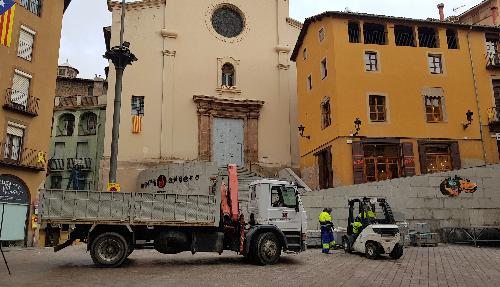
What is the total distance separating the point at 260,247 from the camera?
38.0 feet

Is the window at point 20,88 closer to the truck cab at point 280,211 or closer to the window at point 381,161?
the truck cab at point 280,211

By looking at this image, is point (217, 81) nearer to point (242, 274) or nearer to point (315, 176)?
point (315, 176)

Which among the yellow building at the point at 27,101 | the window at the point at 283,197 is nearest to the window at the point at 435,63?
the window at the point at 283,197

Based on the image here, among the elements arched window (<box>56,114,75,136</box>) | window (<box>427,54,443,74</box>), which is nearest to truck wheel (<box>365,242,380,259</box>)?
window (<box>427,54,443,74</box>)

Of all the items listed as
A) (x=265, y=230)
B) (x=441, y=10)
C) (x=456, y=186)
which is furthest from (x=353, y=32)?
(x=441, y=10)

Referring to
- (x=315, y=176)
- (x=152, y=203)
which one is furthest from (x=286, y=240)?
(x=315, y=176)

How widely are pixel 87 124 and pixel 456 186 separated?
95.4ft

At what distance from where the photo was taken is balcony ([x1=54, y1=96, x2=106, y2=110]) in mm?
34781

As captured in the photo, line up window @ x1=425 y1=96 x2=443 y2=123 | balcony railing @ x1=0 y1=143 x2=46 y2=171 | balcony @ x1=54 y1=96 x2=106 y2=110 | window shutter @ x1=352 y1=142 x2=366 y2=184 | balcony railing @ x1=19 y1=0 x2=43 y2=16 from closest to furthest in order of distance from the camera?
balcony railing @ x1=0 y1=143 x2=46 y2=171, window shutter @ x1=352 y1=142 x2=366 y2=184, window @ x1=425 y1=96 x2=443 y2=123, balcony railing @ x1=19 y1=0 x2=43 y2=16, balcony @ x1=54 y1=96 x2=106 y2=110

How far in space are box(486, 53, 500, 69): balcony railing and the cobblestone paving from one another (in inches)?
607

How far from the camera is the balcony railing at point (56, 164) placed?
34.6 meters

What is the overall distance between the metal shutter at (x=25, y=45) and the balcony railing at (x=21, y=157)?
5259 mm

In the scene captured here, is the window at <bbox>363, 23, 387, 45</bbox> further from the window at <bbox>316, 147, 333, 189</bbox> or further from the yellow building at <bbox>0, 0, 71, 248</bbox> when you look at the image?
the yellow building at <bbox>0, 0, 71, 248</bbox>

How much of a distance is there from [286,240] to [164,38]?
23.0 m
